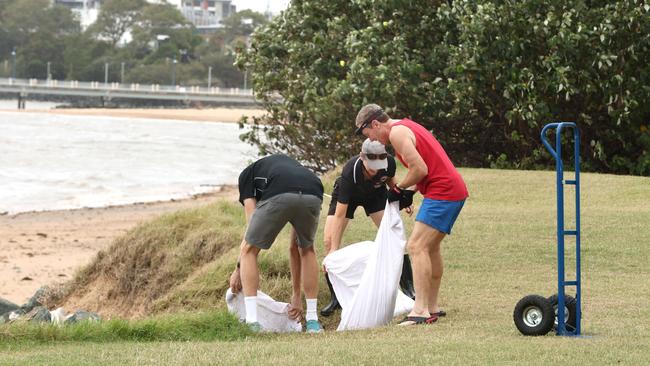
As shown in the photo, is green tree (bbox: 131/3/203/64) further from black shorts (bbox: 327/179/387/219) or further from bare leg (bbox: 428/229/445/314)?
bare leg (bbox: 428/229/445/314)

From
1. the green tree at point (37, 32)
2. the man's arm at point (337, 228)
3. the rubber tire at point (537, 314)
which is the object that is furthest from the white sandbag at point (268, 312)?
the green tree at point (37, 32)

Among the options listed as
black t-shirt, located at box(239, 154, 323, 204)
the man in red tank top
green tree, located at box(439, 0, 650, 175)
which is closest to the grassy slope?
the man in red tank top

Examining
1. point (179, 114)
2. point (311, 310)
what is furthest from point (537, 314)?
point (179, 114)

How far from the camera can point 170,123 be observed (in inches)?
3890

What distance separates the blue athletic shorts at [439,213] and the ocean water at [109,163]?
16.4 meters

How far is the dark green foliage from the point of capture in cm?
1988

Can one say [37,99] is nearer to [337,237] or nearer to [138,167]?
[138,167]

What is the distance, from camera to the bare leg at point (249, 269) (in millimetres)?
9383

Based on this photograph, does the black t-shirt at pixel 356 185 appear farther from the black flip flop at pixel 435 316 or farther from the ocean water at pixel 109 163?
the ocean water at pixel 109 163

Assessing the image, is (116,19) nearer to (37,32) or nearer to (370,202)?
(37,32)

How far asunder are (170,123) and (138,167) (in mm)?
52478

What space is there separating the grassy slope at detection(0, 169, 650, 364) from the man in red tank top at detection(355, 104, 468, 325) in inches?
17.5

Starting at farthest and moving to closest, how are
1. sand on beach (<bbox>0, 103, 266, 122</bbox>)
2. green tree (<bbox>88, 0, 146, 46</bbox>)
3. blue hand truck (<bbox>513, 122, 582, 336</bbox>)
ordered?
green tree (<bbox>88, 0, 146, 46</bbox>) < sand on beach (<bbox>0, 103, 266, 122</bbox>) < blue hand truck (<bbox>513, 122, 582, 336</bbox>)

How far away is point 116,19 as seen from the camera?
16612 cm
